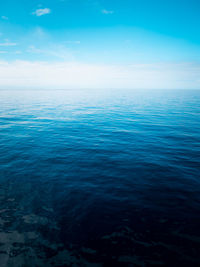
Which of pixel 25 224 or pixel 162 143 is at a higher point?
pixel 162 143

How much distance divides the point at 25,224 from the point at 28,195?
6.84 feet

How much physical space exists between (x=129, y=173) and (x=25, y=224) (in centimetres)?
731

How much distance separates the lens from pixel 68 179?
959 centimetres

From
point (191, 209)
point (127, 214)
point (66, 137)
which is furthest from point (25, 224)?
point (66, 137)

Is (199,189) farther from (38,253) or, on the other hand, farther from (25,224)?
(25,224)

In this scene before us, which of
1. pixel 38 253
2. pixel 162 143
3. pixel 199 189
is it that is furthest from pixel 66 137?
pixel 199 189

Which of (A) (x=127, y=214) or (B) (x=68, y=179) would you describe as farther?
(B) (x=68, y=179)

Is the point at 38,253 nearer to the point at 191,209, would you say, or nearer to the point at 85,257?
the point at 85,257

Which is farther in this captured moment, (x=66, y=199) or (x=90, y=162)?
(x=90, y=162)

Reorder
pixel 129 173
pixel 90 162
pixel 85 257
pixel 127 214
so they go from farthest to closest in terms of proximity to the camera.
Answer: pixel 90 162
pixel 129 173
pixel 127 214
pixel 85 257

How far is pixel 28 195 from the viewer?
26.5 feet

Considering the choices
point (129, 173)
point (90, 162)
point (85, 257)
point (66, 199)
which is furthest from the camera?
point (90, 162)

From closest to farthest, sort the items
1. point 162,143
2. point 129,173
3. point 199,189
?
1. point 199,189
2. point 129,173
3. point 162,143

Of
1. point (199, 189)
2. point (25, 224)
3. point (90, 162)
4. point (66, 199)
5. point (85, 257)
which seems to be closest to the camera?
point (85, 257)
